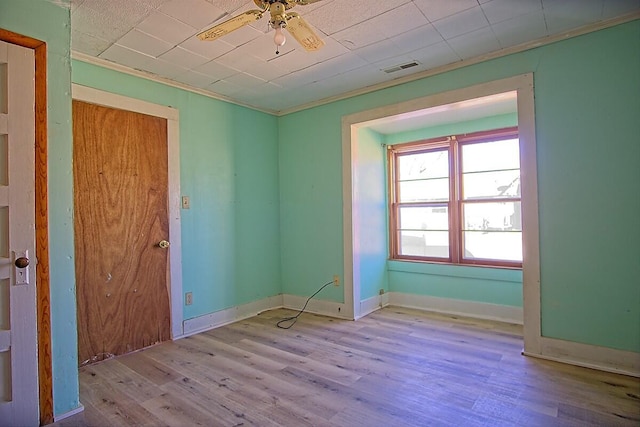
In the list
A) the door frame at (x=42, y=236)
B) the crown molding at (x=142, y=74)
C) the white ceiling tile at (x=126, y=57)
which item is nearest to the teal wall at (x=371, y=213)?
the crown molding at (x=142, y=74)

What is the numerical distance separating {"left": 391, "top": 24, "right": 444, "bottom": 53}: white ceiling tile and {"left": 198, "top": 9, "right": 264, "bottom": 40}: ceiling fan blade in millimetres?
1246

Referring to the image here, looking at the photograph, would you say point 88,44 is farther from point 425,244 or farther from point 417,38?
point 425,244

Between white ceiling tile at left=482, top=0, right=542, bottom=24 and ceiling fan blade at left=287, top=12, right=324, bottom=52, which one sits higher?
white ceiling tile at left=482, top=0, right=542, bottom=24

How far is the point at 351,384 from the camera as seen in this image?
2400mm

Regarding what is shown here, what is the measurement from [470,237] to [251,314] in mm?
2761

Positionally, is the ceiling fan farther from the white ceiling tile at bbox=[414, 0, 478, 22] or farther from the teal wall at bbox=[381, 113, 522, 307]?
the teal wall at bbox=[381, 113, 522, 307]

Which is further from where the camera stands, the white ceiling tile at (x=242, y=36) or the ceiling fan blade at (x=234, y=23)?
the white ceiling tile at (x=242, y=36)

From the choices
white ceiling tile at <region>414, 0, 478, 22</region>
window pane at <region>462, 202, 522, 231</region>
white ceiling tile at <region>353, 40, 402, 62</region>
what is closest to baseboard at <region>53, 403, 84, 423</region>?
Answer: white ceiling tile at <region>353, 40, 402, 62</region>

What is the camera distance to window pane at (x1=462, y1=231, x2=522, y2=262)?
390 cm

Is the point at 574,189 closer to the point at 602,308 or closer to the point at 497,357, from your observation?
the point at 602,308

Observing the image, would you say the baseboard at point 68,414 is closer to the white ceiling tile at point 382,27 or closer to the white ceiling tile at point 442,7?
the white ceiling tile at point 382,27

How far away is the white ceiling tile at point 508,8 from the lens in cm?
220

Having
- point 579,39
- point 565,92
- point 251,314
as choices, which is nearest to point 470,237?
point 565,92

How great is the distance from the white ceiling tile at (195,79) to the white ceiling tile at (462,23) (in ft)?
6.79
